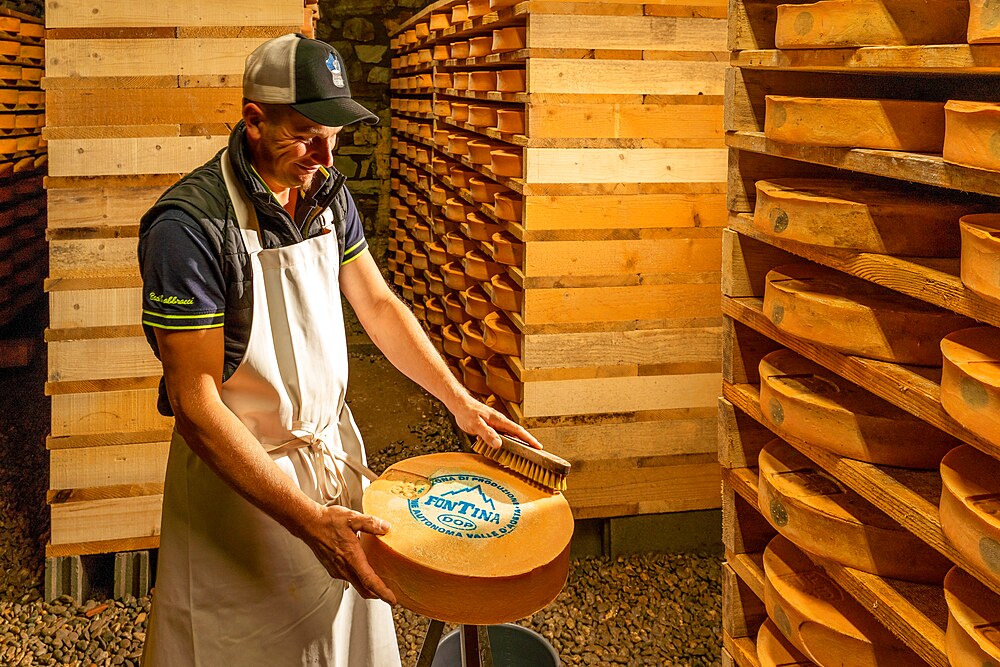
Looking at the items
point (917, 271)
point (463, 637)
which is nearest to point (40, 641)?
point (463, 637)

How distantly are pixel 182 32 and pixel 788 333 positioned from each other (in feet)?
9.10

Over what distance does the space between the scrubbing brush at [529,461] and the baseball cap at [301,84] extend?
34.3 inches

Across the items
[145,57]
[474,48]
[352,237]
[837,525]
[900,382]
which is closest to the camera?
[900,382]

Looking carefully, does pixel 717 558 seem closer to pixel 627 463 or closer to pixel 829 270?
pixel 627 463

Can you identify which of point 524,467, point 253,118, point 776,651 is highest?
point 253,118

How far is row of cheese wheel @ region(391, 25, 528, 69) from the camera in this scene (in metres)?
4.70

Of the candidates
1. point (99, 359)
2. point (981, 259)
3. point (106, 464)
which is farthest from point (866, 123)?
point (106, 464)

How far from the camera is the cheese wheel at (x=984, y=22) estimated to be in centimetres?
170

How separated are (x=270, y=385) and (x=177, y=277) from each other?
Result: 375 mm

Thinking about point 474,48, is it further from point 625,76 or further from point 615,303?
point 615,303

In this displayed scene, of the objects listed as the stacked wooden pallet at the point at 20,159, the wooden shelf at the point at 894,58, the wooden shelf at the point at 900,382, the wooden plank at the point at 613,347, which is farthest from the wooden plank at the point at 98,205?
the stacked wooden pallet at the point at 20,159

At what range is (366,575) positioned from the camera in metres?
2.17

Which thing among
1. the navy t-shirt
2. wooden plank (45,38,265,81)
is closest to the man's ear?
the navy t-shirt

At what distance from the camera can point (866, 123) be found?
214cm
